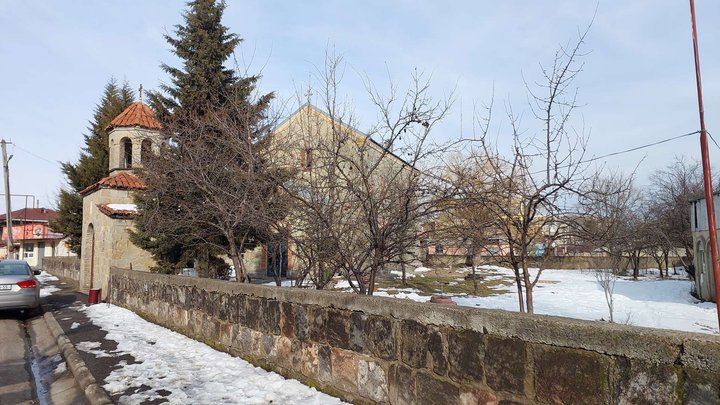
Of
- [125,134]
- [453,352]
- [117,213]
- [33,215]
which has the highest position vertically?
[125,134]

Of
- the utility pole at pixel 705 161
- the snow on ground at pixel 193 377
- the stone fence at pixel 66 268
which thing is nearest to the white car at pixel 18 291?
the snow on ground at pixel 193 377

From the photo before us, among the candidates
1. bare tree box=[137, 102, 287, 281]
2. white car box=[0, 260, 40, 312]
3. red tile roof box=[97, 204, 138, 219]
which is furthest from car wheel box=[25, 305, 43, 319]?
bare tree box=[137, 102, 287, 281]

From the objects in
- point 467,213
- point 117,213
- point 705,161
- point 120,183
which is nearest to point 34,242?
point 120,183

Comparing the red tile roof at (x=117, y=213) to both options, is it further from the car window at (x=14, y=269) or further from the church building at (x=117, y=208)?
the car window at (x=14, y=269)

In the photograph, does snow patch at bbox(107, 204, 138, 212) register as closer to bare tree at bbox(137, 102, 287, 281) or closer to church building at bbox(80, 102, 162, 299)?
church building at bbox(80, 102, 162, 299)

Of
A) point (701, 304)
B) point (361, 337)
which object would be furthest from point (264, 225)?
point (701, 304)

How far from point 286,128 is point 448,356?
6.79m

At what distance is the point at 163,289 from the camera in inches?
364

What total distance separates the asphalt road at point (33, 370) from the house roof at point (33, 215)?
59898 millimetres

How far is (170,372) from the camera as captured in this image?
6.06m

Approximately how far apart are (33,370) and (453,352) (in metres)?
6.64

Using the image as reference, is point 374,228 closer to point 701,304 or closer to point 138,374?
point 138,374

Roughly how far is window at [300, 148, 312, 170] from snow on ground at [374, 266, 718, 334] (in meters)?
7.26

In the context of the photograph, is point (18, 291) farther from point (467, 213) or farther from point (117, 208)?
point (467, 213)
